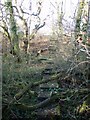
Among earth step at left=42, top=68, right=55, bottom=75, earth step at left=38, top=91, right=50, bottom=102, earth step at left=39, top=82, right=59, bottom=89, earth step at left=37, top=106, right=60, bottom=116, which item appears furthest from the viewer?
earth step at left=42, top=68, right=55, bottom=75

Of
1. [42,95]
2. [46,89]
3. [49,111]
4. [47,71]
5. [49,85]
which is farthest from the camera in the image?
[47,71]

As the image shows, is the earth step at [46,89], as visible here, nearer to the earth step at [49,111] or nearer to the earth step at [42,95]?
the earth step at [42,95]

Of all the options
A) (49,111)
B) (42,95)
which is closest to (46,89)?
(42,95)

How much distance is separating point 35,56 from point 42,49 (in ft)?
1.80

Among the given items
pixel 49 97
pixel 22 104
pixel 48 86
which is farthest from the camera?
pixel 48 86

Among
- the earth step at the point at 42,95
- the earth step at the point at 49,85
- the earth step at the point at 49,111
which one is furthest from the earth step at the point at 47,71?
the earth step at the point at 49,111

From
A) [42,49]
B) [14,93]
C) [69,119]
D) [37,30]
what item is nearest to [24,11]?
[37,30]

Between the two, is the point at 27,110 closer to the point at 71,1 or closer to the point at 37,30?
the point at 71,1

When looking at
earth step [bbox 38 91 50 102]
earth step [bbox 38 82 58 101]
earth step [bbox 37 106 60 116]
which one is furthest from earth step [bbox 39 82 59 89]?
earth step [bbox 37 106 60 116]

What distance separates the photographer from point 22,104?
17.7 feet

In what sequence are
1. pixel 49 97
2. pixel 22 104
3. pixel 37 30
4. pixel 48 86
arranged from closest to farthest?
pixel 22 104 < pixel 49 97 < pixel 48 86 < pixel 37 30

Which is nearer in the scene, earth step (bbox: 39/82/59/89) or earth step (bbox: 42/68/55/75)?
earth step (bbox: 39/82/59/89)

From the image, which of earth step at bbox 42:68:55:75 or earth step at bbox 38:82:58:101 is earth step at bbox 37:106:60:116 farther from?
earth step at bbox 42:68:55:75

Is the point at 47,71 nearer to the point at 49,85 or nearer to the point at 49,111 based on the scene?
the point at 49,85
